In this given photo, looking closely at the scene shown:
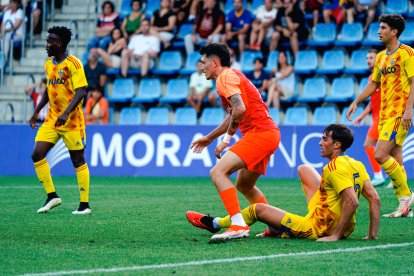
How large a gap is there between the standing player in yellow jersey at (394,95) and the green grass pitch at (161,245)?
597 mm

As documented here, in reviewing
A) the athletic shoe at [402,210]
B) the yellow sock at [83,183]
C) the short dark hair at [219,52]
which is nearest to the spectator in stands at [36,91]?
the yellow sock at [83,183]

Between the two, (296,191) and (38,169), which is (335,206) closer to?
(38,169)

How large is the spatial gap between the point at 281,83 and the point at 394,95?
9423 mm

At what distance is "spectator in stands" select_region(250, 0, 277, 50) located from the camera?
20328mm

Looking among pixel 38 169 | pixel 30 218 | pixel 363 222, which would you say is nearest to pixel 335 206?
pixel 363 222

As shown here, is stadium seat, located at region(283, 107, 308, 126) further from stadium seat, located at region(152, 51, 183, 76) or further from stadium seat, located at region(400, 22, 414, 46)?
stadium seat, located at region(152, 51, 183, 76)

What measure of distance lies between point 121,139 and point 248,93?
34.0 ft

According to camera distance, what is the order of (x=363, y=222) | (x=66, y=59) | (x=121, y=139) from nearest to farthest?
(x=363, y=222) < (x=66, y=59) < (x=121, y=139)

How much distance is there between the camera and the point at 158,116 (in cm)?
2077

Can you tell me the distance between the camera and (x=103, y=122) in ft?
65.8

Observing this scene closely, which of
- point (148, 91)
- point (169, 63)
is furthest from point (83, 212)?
point (169, 63)

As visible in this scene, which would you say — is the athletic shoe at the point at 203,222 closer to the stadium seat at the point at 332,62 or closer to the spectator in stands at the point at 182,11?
the stadium seat at the point at 332,62

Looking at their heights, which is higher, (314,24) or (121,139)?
(314,24)

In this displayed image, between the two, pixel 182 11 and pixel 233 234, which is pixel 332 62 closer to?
pixel 182 11
